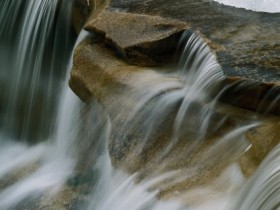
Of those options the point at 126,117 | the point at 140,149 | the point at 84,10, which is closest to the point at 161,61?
the point at 126,117

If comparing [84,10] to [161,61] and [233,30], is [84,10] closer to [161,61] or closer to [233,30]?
[161,61]

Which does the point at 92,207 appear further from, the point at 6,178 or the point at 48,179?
the point at 6,178

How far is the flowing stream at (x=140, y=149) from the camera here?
14.7 feet

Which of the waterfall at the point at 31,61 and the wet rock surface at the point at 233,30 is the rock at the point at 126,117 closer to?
the wet rock surface at the point at 233,30

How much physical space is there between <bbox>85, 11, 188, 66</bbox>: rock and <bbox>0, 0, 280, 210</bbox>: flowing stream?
168 mm

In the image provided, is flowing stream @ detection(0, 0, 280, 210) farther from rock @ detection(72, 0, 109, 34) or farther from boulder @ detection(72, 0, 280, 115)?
rock @ detection(72, 0, 109, 34)

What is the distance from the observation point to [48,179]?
6.32 m

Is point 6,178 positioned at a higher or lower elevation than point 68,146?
lower

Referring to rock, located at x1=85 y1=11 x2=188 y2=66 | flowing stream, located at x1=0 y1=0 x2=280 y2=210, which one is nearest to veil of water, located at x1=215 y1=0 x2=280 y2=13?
rock, located at x1=85 y1=11 x2=188 y2=66

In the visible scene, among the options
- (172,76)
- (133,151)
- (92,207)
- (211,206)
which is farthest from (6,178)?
(211,206)

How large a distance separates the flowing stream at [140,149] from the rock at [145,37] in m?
0.17

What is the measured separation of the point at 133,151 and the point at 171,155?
0.43 metres

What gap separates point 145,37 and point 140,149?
146 cm

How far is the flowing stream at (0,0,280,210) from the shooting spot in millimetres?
4483
